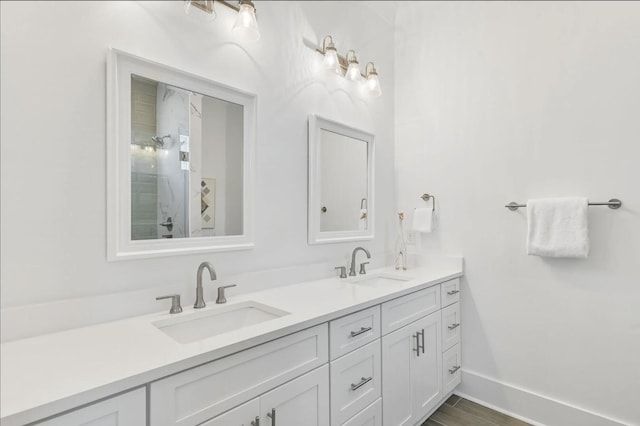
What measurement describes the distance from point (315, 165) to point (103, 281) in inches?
47.4

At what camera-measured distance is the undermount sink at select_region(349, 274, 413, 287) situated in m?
2.04

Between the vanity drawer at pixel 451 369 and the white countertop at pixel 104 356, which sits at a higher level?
the white countertop at pixel 104 356

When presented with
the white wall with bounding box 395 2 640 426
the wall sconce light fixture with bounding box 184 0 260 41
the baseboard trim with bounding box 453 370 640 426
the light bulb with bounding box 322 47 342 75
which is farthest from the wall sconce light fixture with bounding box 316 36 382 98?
the baseboard trim with bounding box 453 370 640 426

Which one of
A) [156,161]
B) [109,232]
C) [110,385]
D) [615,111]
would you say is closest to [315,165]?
[156,161]

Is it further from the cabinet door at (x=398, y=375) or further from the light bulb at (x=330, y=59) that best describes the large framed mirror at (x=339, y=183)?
the cabinet door at (x=398, y=375)

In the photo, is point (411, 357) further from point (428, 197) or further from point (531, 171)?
point (531, 171)

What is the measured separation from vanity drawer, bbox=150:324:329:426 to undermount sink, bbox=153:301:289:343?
17 cm

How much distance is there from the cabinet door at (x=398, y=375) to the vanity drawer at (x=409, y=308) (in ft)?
0.14

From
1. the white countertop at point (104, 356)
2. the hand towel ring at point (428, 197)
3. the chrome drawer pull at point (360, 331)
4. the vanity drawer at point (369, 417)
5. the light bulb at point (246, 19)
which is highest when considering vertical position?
the light bulb at point (246, 19)

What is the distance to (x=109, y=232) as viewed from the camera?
119cm

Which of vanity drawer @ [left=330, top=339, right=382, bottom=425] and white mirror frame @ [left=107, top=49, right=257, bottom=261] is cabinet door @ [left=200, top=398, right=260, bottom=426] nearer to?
vanity drawer @ [left=330, top=339, right=382, bottom=425]

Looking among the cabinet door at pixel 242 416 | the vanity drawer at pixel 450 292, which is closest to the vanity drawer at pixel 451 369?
the vanity drawer at pixel 450 292

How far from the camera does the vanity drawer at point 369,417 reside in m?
1.38

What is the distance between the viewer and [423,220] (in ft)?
7.77
